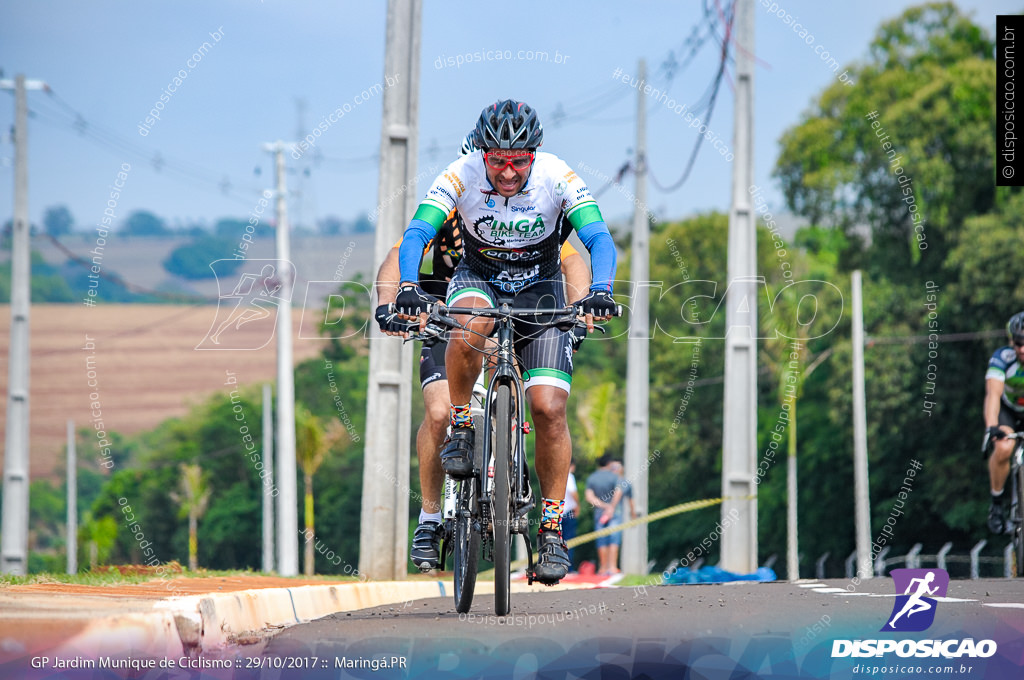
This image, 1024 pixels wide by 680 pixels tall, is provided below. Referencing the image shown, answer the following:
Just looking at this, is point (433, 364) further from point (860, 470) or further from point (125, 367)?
point (125, 367)

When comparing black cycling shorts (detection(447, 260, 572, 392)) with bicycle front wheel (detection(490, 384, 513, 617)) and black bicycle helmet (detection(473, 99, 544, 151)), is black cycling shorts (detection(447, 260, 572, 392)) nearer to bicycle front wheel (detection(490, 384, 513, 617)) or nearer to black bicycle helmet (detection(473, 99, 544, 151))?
bicycle front wheel (detection(490, 384, 513, 617))

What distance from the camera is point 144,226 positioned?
123000 mm

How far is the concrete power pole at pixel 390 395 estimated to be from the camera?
11773mm

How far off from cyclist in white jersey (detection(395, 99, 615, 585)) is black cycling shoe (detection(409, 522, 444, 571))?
1.99 ft

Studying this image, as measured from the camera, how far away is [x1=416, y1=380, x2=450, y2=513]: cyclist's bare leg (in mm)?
7262

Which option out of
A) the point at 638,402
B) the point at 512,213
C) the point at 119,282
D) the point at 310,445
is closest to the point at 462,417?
the point at 512,213

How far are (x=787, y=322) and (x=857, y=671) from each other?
42.5m

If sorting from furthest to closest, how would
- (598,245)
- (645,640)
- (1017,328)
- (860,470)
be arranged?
(860,470) < (1017,328) < (598,245) < (645,640)

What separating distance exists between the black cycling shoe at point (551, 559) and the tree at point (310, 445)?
36773 mm

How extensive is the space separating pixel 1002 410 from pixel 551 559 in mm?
6173

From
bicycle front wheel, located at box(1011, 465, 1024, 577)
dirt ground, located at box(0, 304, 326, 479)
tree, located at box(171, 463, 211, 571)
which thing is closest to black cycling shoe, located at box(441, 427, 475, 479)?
bicycle front wheel, located at box(1011, 465, 1024, 577)

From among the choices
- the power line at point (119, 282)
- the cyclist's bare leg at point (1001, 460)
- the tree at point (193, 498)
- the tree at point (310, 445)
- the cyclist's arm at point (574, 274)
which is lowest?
the tree at point (193, 498)

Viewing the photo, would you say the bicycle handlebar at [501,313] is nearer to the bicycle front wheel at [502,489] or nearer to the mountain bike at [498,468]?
the mountain bike at [498,468]

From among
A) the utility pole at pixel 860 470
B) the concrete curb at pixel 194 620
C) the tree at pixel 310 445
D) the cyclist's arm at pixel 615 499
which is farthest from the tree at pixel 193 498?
the concrete curb at pixel 194 620
